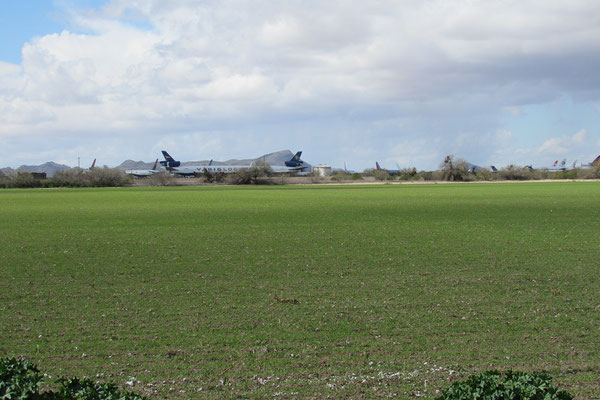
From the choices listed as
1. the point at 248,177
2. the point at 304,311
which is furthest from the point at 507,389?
the point at 248,177

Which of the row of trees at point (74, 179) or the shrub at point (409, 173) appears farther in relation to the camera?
the shrub at point (409, 173)

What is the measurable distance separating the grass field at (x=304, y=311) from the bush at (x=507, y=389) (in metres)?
2.84

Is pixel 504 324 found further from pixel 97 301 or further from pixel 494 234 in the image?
pixel 494 234

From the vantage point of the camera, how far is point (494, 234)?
25.1 meters

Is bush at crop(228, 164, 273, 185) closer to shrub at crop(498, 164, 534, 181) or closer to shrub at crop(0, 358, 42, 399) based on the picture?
shrub at crop(498, 164, 534, 181)

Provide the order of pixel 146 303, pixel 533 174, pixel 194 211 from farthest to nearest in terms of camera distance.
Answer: pixel 533 174, pixel 194 211, pixel 146 303

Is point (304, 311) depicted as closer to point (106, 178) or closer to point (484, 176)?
point (106, 178)

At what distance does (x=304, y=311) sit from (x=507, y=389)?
23.7ft

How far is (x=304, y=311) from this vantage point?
38.6 feet

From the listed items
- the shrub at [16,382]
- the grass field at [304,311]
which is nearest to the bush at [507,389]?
the grass field at [304,311]

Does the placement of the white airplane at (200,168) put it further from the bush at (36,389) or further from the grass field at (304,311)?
the bush at (36,389)

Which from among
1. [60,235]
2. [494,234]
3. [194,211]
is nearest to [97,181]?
[194,211]

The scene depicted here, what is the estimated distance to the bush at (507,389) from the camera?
467 centimetres

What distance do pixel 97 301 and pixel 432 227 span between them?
1878 centimetres
